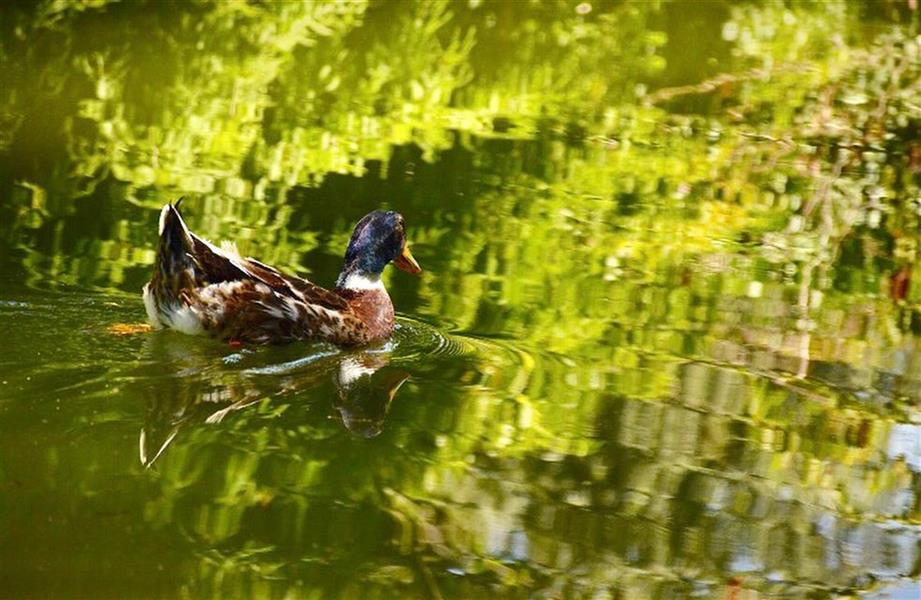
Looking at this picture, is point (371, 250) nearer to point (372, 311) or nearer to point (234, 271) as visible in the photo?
point (372, 311)

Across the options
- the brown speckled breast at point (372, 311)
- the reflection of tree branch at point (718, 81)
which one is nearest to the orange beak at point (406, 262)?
the brown speckled breast at point (372, 311)

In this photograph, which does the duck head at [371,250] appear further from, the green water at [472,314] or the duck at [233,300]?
the duck at [233,300]

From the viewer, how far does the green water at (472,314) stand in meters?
6.61

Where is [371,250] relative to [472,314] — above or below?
above

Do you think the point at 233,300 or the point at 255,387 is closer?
the point at 255,387

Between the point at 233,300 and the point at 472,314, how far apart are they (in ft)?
5.01

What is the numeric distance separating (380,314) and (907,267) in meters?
3.83

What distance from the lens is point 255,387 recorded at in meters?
8.18

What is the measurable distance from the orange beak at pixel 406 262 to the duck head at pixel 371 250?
0.20 feet

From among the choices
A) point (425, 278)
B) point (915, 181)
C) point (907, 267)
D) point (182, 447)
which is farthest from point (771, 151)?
point (182, 447)

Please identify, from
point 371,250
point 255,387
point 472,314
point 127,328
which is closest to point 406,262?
point 371,250

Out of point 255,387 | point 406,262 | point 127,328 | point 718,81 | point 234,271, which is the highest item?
point 718,81

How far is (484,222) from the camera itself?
11.3 metres

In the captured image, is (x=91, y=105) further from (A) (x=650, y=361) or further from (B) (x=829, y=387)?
(B) (x=829, y=387)
